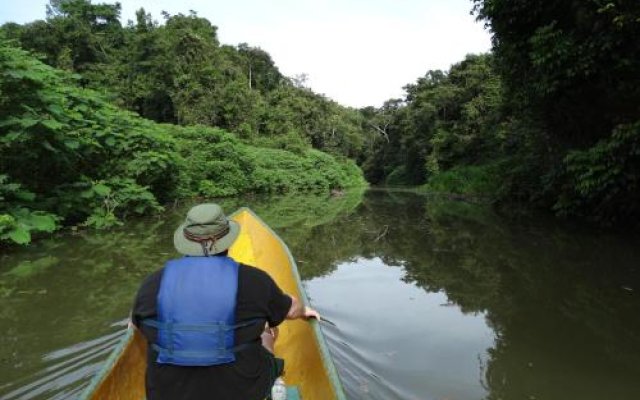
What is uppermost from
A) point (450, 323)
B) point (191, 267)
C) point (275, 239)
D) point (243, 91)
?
point (243, 91)

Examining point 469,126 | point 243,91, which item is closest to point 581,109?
point 469,126

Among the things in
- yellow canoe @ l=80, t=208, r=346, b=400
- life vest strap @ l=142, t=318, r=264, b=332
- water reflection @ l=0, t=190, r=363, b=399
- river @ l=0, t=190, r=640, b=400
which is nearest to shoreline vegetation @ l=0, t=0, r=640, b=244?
water reflection @ l=0, t=190, r=363, b=399

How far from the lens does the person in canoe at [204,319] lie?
204 cm

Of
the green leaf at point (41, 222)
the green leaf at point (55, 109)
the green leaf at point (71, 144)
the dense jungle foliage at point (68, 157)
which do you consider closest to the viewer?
the green leaf at point (41, 222)

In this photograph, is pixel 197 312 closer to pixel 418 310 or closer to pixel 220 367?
pixel 220 367

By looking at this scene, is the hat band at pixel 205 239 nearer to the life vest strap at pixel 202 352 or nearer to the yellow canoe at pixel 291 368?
the life vest strap at pixel 202 352

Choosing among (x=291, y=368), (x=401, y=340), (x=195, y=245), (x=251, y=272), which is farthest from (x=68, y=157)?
(x=251, y=272)

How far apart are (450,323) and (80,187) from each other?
27.6 feet

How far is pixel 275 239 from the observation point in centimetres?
604

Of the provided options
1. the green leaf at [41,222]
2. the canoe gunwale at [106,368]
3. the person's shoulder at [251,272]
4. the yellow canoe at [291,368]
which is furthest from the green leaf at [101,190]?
the person's shoulder at [251,272]

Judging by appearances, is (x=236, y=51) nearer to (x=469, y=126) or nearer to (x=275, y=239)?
(x=469, y=126)

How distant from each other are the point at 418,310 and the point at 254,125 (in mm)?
29601

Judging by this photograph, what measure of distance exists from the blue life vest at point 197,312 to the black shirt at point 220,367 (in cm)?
4

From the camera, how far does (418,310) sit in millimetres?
5551
